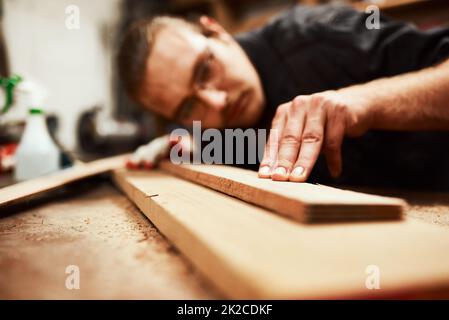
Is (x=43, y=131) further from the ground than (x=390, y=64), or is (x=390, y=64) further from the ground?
(x=390, y=64)

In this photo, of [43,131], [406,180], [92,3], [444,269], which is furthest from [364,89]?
[92,3]

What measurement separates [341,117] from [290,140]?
16 cm

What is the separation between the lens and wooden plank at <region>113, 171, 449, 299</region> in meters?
0.34

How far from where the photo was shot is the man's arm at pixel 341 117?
849mm

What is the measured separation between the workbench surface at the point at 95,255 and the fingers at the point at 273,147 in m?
0.31

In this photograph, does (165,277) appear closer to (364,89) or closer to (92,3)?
(364,89)

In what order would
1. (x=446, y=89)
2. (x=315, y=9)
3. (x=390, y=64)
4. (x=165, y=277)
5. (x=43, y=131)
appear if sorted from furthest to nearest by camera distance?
(x=315, y=9)
(x=43, y=131)
(x=390, y=64)
(x=446, y=89)
(x=165, y=277)

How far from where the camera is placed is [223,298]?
1.42 feet

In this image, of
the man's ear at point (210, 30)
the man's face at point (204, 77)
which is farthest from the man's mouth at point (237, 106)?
the man's ear at point (210, 30)

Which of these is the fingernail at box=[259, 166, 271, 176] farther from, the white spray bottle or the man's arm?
the white spray bottle

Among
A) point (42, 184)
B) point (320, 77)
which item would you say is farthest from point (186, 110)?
point (42, 184)

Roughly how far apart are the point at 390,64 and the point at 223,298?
121cm

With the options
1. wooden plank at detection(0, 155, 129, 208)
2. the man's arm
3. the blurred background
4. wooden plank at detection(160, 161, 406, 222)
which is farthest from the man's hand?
the blurred background

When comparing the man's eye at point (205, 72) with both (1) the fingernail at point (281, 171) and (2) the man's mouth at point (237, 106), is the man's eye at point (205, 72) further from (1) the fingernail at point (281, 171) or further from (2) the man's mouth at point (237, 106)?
(1) the fingernail at point (281, 171)
